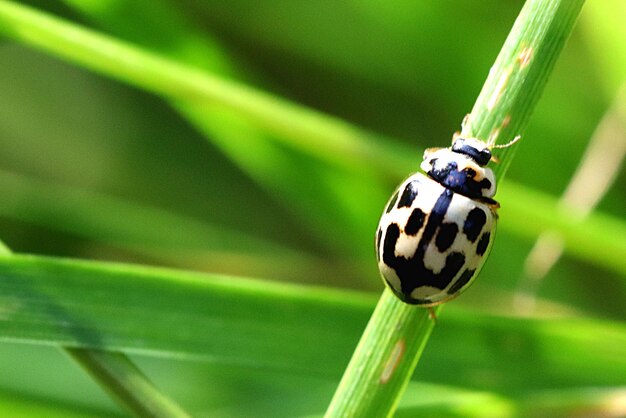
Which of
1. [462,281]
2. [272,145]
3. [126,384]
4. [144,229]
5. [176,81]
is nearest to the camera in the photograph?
[126,384]

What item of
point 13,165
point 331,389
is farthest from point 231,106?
point 13,165

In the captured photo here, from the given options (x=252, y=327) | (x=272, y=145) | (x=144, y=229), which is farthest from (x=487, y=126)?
(x=144, y=229)

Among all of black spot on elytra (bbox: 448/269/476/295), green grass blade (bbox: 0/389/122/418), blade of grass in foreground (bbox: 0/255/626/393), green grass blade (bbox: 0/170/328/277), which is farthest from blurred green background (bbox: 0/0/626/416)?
black spot on elytra (bbox: 448/269/476/295)

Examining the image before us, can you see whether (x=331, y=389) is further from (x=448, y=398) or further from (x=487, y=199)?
(x=487, y=199)

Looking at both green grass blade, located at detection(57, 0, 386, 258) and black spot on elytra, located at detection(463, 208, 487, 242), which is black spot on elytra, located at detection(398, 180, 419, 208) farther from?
green grass blade, located at detection(57, 0, 386, 258)

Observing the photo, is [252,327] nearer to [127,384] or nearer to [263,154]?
[127,384]

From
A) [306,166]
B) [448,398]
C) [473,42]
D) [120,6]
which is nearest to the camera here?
[448,398]
